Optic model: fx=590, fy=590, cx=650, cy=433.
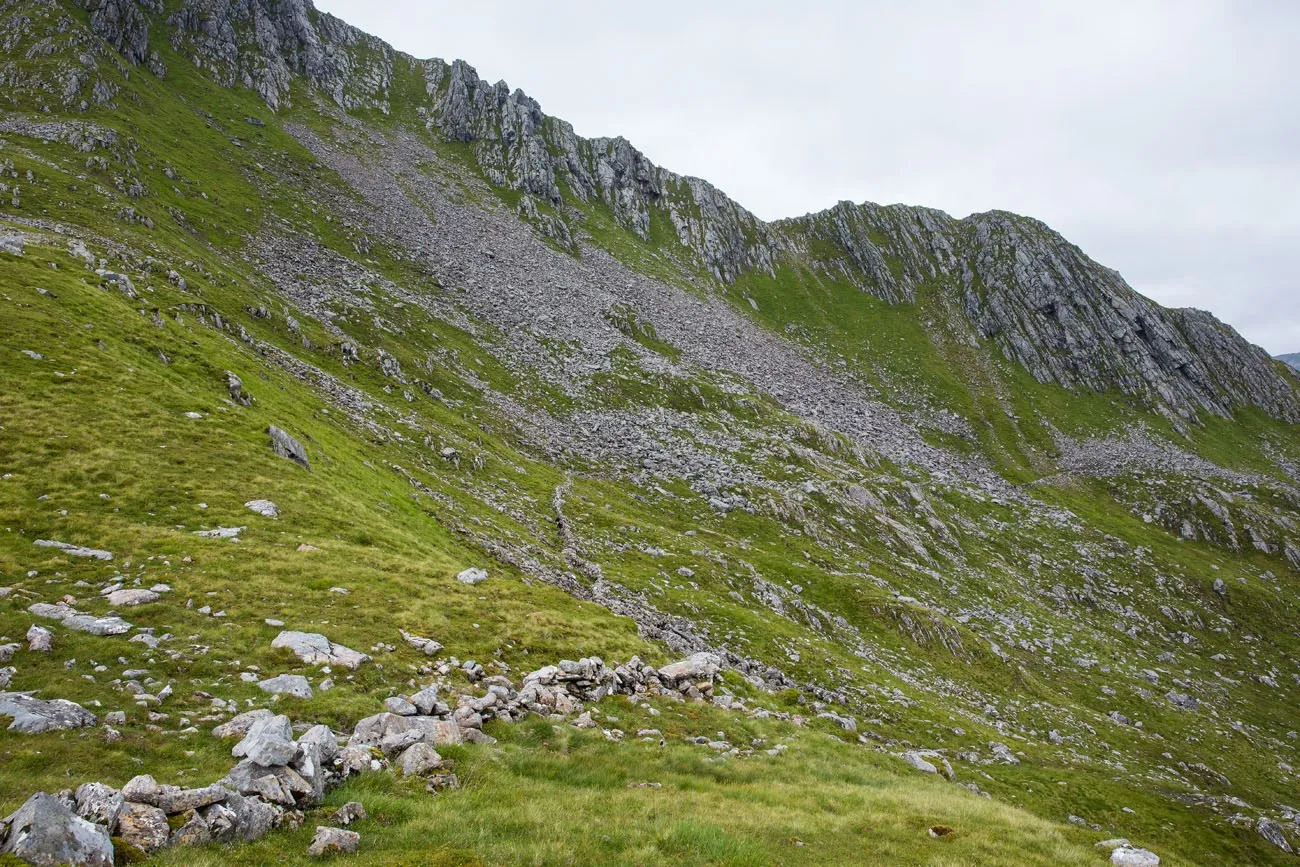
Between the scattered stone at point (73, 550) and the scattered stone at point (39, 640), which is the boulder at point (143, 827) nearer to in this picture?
the scattered stone at point (39, 640)

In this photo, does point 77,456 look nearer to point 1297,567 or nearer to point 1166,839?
point 1166,839

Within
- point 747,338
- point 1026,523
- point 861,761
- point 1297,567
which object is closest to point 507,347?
point 747,338

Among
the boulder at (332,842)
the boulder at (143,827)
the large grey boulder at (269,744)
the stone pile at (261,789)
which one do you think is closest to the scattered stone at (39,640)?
the stone pile at (261,789)

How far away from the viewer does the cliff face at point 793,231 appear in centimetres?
14050

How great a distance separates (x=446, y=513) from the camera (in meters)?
41.8

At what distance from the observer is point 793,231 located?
181875 millimetres

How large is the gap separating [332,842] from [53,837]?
367 cm

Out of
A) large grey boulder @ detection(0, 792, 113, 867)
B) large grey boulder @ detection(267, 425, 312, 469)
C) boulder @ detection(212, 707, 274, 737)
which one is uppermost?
large grey boulder @ detection(267, 425, 312, 469)

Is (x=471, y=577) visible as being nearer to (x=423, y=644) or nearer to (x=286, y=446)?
(x=423, y=644)

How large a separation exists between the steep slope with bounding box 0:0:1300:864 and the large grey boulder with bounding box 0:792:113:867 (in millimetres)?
1428

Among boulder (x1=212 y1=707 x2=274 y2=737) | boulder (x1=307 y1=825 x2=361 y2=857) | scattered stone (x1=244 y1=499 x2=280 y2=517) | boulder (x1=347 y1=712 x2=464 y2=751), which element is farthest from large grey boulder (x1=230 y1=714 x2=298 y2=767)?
scattered stone (x1=244 y1=499 x2=280 y2=517)

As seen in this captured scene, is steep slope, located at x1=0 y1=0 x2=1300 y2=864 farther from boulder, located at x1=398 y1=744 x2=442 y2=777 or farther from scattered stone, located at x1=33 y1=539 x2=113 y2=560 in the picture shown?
boulder, located at x1=398 y1=744 x2=442 y2=777

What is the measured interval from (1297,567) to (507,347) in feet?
408

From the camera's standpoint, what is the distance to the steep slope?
15.7 m
